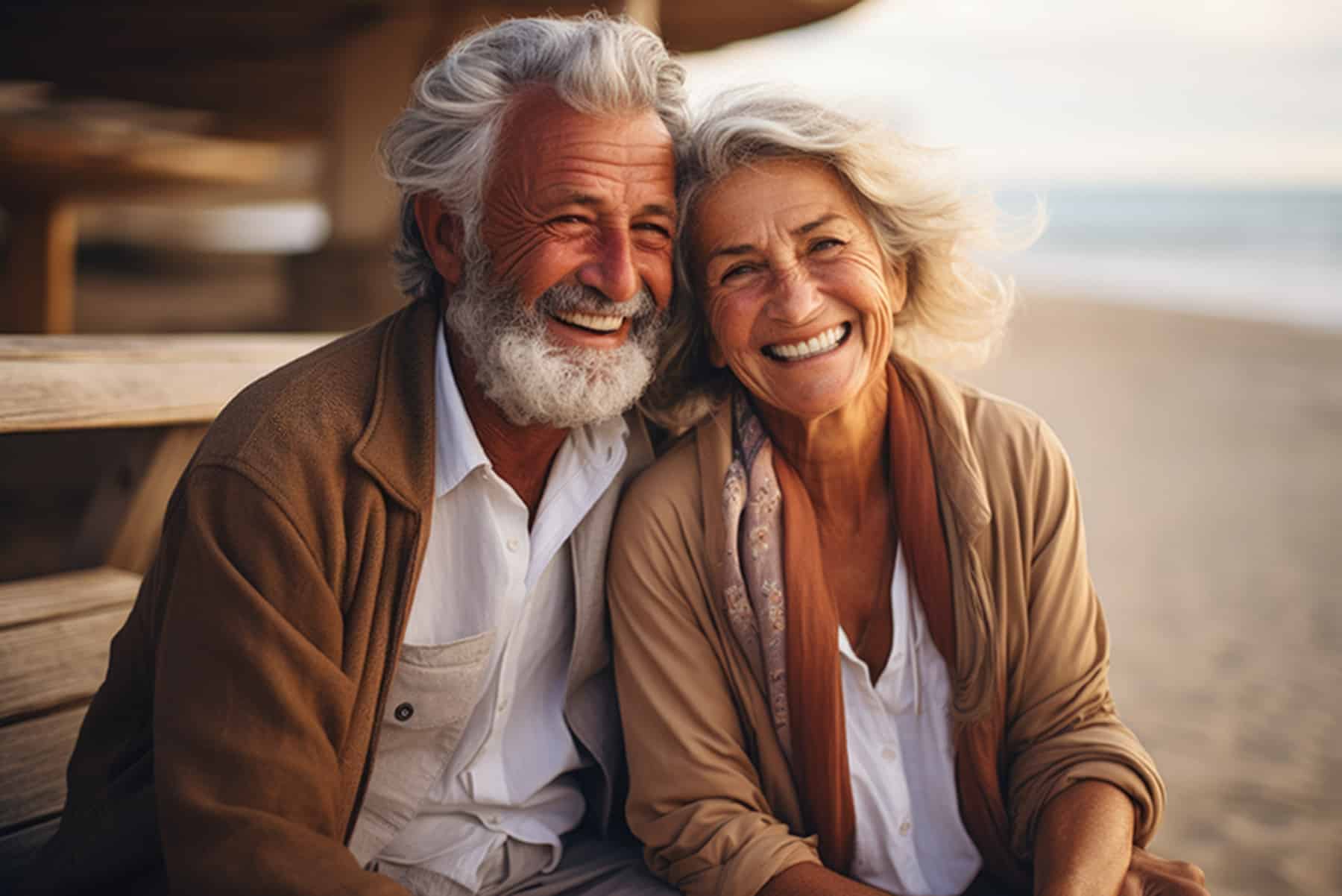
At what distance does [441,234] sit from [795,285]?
71 centimetres

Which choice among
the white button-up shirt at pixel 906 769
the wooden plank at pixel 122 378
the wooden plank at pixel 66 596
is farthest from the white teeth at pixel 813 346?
the wooden plank at pixel 66 596

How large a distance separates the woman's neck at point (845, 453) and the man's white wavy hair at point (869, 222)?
18cm

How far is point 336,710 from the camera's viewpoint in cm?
161

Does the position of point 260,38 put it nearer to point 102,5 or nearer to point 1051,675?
point 102,5

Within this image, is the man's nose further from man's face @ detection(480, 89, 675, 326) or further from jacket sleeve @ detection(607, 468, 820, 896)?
jacket sleeve @ detection(607, 468, 820, 896)

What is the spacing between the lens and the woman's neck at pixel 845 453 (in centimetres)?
206

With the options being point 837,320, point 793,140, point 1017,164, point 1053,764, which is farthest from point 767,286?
point 1017,164

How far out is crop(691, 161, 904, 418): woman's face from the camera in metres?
1.92

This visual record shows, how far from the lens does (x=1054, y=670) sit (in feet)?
6.25

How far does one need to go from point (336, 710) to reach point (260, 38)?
152 inches

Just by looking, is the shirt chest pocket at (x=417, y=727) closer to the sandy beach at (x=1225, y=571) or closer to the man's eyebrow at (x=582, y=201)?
the man's eyebrow at (x=582, y=201)

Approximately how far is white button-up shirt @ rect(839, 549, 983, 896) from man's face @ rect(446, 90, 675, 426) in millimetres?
703

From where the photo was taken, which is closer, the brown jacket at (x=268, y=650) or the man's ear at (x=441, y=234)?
the brown jacket at (x=268, y=650)

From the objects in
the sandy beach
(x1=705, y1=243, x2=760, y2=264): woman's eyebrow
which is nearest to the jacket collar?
(x1=705, y1=243, x2=760, y2=264): woman's eyebrow
